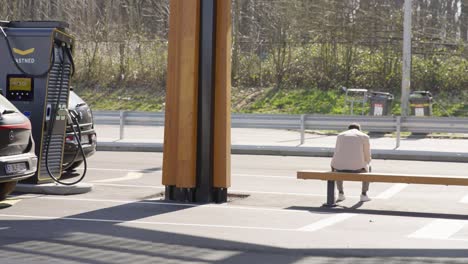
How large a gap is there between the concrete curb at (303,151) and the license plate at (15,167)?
11245 mm

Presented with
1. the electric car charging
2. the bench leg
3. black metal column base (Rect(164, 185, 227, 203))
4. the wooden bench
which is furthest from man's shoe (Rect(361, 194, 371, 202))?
the electric car charging

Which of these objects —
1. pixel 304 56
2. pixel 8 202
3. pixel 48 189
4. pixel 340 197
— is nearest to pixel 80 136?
pixel 48 189

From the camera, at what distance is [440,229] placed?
463 inches

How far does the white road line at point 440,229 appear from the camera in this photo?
11219 mm

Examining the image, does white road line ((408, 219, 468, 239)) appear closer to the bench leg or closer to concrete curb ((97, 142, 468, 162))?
the bench leg

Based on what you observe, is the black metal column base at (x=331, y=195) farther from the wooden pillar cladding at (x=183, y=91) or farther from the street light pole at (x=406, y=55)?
the street light pole at (x=406, y=55)

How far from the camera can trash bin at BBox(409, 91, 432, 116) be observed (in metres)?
30.3

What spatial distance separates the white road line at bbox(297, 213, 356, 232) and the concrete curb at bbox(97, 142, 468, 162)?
9932 millimetres

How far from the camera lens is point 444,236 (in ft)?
36.7

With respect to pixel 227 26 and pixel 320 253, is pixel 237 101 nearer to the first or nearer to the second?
pixel 227 26

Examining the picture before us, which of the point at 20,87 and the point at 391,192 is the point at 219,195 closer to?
the point at 391,192

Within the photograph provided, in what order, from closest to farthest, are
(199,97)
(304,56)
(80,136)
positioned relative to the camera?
(199,97), (80,136), (304,56)

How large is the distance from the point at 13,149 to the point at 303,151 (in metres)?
11.8

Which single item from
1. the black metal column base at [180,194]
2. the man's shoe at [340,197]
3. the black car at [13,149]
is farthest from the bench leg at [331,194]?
the black car at [13,149]
